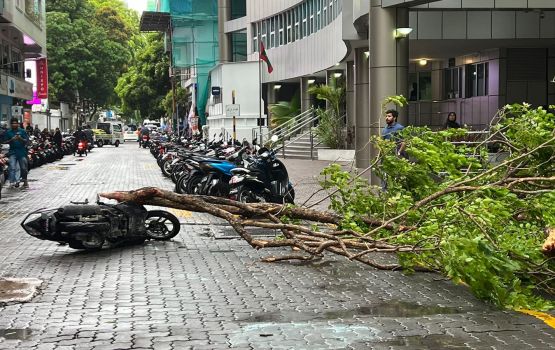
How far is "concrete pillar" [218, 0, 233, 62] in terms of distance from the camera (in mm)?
59125

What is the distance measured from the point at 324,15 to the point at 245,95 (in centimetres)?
968

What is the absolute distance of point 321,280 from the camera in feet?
28.1

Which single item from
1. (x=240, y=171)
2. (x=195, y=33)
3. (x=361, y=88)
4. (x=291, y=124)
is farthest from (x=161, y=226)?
(x=195, y=33)

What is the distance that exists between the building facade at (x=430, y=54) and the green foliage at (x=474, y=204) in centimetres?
373

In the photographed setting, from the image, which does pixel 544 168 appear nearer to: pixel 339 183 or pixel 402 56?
pixel 339 183

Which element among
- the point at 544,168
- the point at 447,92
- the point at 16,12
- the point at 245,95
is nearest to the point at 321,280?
the point at 544,168

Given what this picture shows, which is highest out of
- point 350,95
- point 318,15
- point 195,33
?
point 195,33

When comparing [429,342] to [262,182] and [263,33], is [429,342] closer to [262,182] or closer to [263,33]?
[262,182]

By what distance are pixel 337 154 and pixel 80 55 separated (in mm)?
48660

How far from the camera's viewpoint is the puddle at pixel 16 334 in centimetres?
625

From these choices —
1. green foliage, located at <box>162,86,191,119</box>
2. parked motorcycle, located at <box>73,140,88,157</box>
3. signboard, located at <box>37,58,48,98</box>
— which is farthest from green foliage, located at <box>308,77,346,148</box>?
green foliage, located at <box>162,86,191,119</box>

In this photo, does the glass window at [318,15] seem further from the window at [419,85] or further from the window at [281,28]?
the window at [281,28]

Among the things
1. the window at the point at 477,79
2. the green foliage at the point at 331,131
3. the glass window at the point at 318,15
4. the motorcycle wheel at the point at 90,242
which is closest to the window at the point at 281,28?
the glass window at the point at 318,15

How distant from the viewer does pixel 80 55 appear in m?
75.1
